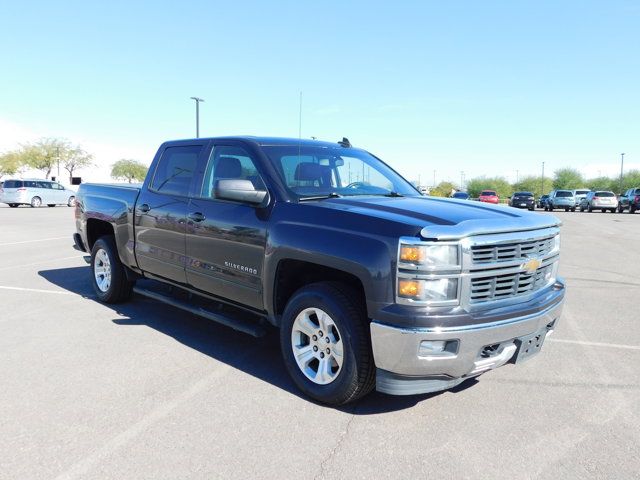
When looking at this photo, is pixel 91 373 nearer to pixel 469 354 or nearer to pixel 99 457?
pixel 99 457

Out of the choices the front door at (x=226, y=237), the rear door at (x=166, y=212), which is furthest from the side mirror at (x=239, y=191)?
the rear door at (x=166, y=212)

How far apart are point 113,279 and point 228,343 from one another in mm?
2041

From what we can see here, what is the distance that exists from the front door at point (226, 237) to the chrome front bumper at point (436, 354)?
4.20 feet

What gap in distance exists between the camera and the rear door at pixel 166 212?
4.89 metres

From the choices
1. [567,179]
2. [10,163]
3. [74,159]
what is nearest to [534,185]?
[567,179]

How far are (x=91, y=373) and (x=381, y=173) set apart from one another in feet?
10.3

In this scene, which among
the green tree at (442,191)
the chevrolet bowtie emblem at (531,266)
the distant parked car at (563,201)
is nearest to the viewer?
the chevrolet bowtie emblem at (531,266)

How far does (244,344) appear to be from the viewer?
16.1 feet

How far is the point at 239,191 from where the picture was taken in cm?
384

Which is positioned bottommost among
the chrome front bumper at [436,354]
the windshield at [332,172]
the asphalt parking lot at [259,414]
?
the asphalt parking lot at [259,414]

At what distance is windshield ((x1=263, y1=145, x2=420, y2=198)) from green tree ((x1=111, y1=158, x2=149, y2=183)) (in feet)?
350

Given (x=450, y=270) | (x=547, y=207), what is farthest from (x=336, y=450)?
(x=547, y=207)

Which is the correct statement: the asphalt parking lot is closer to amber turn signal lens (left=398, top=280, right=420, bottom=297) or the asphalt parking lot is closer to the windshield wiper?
amber turn signal lens (left=398, top=280, right=420, bottom=297)

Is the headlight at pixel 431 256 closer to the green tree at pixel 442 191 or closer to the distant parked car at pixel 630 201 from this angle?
the green tree at pixel 442 191
